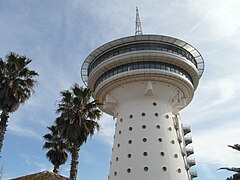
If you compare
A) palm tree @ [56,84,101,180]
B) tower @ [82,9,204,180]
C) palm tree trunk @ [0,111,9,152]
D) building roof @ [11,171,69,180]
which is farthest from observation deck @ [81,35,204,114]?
building roof @ [11,171,69,180]

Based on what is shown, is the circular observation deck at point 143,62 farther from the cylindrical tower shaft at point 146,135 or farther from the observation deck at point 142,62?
the cylindrical tower shaft at point 146,135

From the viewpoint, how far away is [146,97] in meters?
30.8

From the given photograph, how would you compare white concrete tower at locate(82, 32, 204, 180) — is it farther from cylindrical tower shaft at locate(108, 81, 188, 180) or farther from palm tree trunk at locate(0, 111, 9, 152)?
palm tree trunk at locate(0, 111, 9, 152)

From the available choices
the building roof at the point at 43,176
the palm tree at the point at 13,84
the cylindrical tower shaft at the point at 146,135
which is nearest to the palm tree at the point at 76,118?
the palm tree at the point at 13,84

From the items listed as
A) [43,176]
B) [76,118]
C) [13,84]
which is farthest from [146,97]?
[43,176]

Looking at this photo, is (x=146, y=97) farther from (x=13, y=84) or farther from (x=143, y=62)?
(x=13, y=84)

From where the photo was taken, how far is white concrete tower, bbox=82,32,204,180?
27.6 meters

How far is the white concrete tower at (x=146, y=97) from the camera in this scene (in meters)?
27.6

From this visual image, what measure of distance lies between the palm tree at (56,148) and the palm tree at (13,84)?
7.87 metres

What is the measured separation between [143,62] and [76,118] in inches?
478

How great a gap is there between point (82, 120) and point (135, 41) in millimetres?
13105

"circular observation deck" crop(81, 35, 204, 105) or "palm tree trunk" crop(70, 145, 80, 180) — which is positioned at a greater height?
"circular observation deck" crop(81, 35, 204, 105)

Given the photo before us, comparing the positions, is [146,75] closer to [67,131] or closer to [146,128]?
[146,128]

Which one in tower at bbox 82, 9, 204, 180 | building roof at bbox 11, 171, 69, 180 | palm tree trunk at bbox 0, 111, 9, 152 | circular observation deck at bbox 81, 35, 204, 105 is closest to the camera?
building roof at bbox 11, 171, 69, 180
